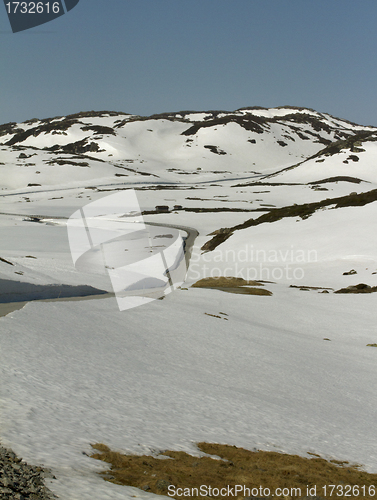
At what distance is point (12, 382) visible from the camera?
931cm

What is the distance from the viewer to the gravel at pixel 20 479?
5.59 metres

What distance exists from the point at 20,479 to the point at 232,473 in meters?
3.45

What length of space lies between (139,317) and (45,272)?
49.0 feet

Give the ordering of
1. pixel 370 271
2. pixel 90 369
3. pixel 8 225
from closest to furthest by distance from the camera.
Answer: pixel 90 369 → pixel 370 271 → pixel 8 225

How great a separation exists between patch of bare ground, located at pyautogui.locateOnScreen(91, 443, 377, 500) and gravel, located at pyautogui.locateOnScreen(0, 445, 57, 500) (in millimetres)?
1018

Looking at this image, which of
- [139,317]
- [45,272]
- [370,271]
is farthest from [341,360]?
[370,271]

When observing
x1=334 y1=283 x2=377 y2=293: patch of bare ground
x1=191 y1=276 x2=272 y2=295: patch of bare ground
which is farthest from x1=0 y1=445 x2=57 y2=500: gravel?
x1=334 y1=283 x2=377 y2=293: patch of bare ground

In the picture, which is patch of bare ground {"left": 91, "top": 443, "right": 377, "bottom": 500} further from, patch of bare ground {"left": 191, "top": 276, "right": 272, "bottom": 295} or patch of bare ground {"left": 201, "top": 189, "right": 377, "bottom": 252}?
patch of bare ground {"left": 201, "top": 189, "right": 377, "bottom": 252}

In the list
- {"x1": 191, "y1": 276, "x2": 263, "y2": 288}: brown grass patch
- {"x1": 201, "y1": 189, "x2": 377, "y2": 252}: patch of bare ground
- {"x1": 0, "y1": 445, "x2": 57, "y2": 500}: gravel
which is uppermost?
{"x1": 0, "y1": 445, "x2": 57, "y2": 500}: gravel

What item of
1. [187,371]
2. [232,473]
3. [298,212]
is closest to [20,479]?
[232,473]

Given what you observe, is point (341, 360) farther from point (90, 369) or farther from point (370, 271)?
point (370, 271)

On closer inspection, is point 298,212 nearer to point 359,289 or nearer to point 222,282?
point 222,282

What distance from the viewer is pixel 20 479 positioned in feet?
19.5

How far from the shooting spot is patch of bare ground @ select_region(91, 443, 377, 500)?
673cm
